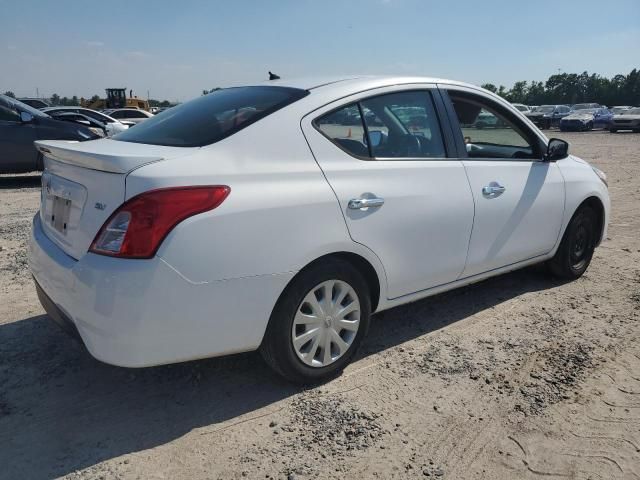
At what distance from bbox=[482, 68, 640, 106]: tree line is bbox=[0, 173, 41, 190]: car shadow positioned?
60862mm

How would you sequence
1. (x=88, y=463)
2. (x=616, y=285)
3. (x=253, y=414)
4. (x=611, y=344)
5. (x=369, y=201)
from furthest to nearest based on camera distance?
(x=616, y=285) < (x=611, y=344) < (x=369, y=201) < (x=253, y=414) < (x=88, y=463)

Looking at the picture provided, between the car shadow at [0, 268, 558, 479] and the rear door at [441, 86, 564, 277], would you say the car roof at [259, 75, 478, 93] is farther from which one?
the car shadow at [0, 268, 558, 479]

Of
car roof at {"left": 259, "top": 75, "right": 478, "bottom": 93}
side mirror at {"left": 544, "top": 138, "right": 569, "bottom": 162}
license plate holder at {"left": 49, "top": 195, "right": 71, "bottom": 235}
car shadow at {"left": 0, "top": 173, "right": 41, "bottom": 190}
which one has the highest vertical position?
car roof at {"left": 259, "top": 75, "right": 478, "bottom": 93}

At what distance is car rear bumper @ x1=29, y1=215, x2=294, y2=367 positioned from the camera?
7.72 feet

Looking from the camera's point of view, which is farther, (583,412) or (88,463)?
(583,412)

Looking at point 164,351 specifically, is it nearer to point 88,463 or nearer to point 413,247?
point 88,463

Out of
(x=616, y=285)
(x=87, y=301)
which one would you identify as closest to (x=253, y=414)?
(x=87, y=301)

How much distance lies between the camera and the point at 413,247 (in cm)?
330

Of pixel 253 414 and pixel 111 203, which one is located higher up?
pixel 111 203

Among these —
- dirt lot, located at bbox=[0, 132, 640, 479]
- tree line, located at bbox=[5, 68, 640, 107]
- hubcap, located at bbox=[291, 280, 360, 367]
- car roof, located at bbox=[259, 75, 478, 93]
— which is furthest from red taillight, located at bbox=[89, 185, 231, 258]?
tree line, located at bbox=[5, 68, 640, 107]

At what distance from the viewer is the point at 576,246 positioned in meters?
4.80

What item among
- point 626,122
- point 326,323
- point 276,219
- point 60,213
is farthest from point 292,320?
point 626,122

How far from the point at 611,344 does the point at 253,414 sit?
7.88 feet

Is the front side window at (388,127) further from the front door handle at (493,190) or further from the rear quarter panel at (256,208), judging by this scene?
the front door handle at (493,190)
